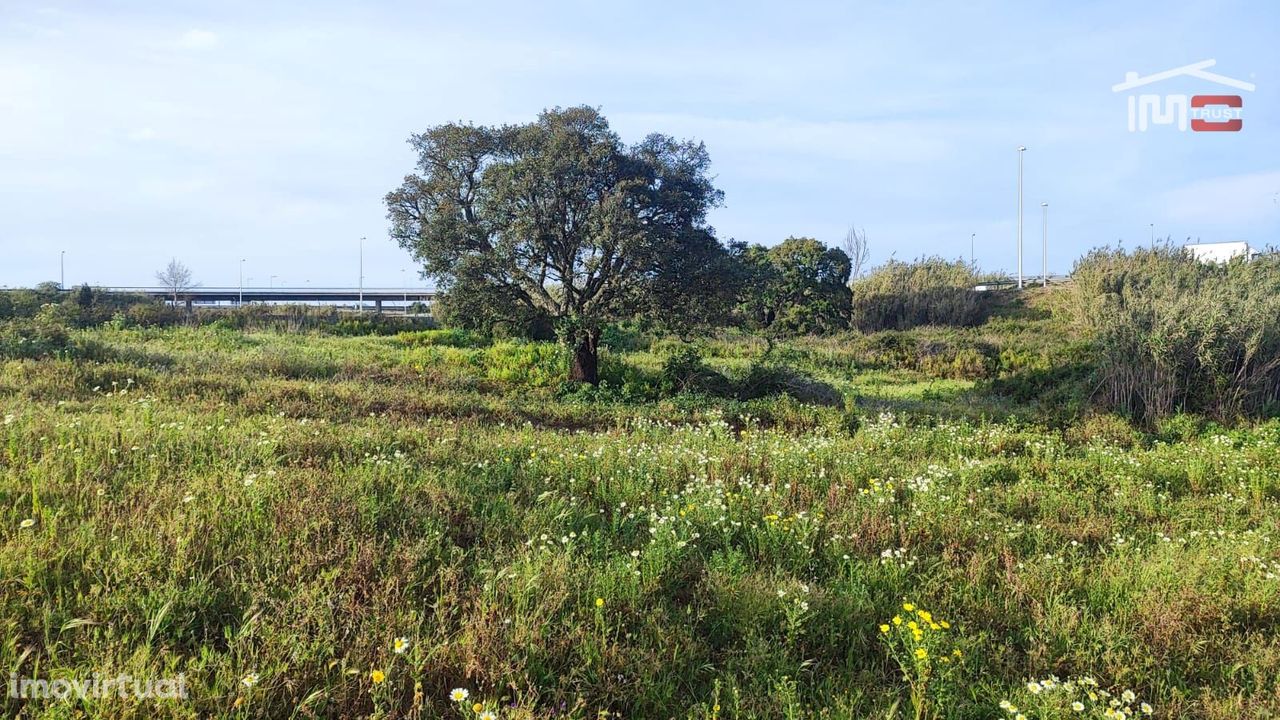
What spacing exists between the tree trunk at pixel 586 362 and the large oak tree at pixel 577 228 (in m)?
0.03

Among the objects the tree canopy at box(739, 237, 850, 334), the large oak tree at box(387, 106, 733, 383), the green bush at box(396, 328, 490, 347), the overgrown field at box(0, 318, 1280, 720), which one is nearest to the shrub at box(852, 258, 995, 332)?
the tree canopy at box(739, 237, 850, 334)

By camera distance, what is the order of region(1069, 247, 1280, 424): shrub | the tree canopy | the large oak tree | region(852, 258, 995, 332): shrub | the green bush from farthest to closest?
1. region(852, 258, 995, 332): shrub
2. the tree canopy
3. the green bush
4. the large oak tree
5. region(1069, 247, 1280, 424): shrub

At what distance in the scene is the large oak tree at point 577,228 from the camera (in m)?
14.7

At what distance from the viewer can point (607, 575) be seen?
3881 mm

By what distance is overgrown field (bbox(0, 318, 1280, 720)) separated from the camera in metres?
3.08

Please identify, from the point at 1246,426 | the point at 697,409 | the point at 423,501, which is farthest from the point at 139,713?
the point at 1246,426

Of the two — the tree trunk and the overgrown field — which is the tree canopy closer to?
the tree trunk

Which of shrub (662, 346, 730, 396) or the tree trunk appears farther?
the tree trunk

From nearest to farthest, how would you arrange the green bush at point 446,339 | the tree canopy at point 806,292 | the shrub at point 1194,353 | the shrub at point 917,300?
1. the shrub at point 1194,353
2. the green bush at point 446,339
3. the tree canopy at point 806,292
4. the shrub at point 917,300

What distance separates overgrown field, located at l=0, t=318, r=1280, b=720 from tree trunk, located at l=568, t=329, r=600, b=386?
7913 mm

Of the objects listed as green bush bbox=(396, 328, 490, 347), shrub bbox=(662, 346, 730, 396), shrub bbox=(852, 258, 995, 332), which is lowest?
shrub bbox=(662, 346, 730, 396)

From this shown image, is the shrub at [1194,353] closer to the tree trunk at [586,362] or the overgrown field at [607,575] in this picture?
the overgrown field at [607,575]

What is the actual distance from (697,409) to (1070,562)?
8.35 meters

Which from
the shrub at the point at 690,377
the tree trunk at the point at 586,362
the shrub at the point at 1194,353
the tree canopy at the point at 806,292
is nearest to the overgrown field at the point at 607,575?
the shrub at the point at 1194,353
